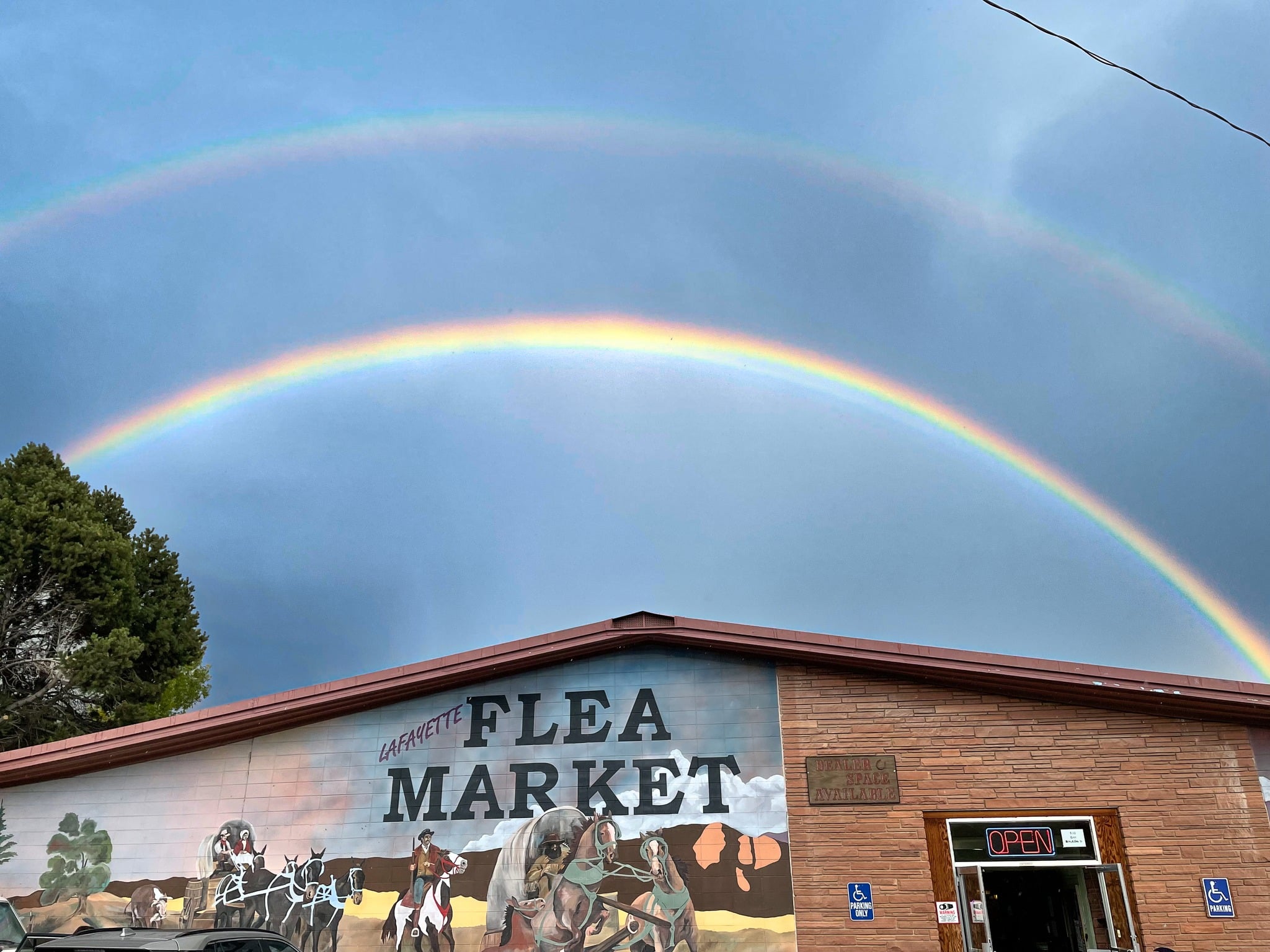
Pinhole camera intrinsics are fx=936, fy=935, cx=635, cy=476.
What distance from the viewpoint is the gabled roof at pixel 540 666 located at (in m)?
13.6

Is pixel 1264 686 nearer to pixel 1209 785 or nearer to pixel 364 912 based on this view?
pixel 1209 785

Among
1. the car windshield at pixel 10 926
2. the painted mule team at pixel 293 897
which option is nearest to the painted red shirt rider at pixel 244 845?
the painted mule team at pixel 293 897

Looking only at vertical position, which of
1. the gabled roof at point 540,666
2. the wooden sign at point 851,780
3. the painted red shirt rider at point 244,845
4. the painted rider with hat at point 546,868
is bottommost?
the painted rider with hat at point 546,868

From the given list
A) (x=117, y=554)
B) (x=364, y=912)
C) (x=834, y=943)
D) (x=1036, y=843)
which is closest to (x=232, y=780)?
(x=364, y=912)

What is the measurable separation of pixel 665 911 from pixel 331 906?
4968mm

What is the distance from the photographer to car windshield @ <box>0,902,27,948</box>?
1035 cm

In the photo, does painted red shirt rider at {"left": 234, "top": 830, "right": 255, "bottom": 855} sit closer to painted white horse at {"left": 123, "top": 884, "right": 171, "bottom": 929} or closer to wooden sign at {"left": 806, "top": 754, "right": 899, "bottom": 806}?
painted white horse at {"left": 123, "top": 884, "right": 171, "bottom": 929}

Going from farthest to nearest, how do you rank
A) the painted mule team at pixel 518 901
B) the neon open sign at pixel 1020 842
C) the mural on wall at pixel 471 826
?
the mural on wall at pixel 471 826
the painted mule team at pixel 518 901
the neon open sign at pixel 1020 842

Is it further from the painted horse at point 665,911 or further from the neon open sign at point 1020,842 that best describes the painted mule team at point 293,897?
the neon open sign at point 1020,842

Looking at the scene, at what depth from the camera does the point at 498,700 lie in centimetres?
1473

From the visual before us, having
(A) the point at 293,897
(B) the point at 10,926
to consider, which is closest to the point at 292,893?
(A) the point at 293,897

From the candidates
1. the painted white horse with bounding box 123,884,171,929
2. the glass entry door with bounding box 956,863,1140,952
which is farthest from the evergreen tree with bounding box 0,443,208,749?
the glass entry door with bounding box 956,863,1140,952

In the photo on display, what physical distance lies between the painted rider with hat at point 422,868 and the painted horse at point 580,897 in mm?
1682

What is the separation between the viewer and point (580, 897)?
1349 cm
